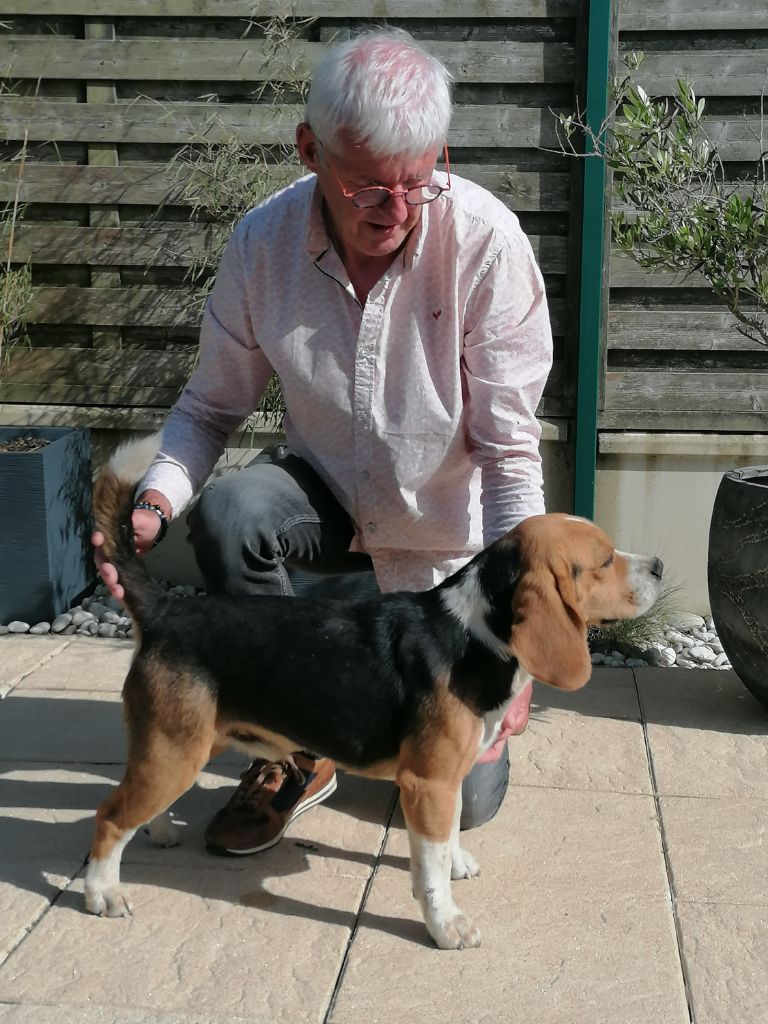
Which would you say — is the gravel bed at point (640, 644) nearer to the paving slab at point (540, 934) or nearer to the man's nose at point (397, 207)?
the paving slab at point (540, 934)

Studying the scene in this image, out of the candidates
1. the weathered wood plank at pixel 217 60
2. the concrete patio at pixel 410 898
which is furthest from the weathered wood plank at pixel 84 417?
the concrete patio at pixel 410 898

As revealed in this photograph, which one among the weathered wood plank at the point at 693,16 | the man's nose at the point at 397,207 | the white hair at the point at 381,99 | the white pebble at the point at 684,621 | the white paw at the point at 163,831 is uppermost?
the weathered wood plank at the point at 693,16

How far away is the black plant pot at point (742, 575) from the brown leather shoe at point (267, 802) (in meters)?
1.65

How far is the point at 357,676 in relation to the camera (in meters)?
3.02

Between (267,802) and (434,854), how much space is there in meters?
0.79

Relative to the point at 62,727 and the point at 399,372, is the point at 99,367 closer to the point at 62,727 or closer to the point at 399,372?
the point at 62,727

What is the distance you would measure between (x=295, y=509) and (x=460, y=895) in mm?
1250

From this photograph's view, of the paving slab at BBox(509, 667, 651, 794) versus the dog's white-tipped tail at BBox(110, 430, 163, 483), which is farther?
the paving slab at BBox(509, 667, 651, 794)

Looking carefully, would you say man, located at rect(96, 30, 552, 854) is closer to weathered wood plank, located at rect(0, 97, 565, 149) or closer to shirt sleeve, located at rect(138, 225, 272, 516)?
shirt sleeve, located at rect(138, 225, 272, 516)

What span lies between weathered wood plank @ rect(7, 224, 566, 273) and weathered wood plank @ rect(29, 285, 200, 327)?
15 centimetres

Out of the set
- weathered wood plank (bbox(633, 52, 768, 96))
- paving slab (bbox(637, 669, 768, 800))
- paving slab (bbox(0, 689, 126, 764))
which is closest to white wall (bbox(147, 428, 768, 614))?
paving slab (bbox(637, 669, 768, 800))

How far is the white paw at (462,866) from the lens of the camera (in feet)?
10.9

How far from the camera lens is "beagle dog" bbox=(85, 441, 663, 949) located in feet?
9.67

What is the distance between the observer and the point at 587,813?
12.2ft
